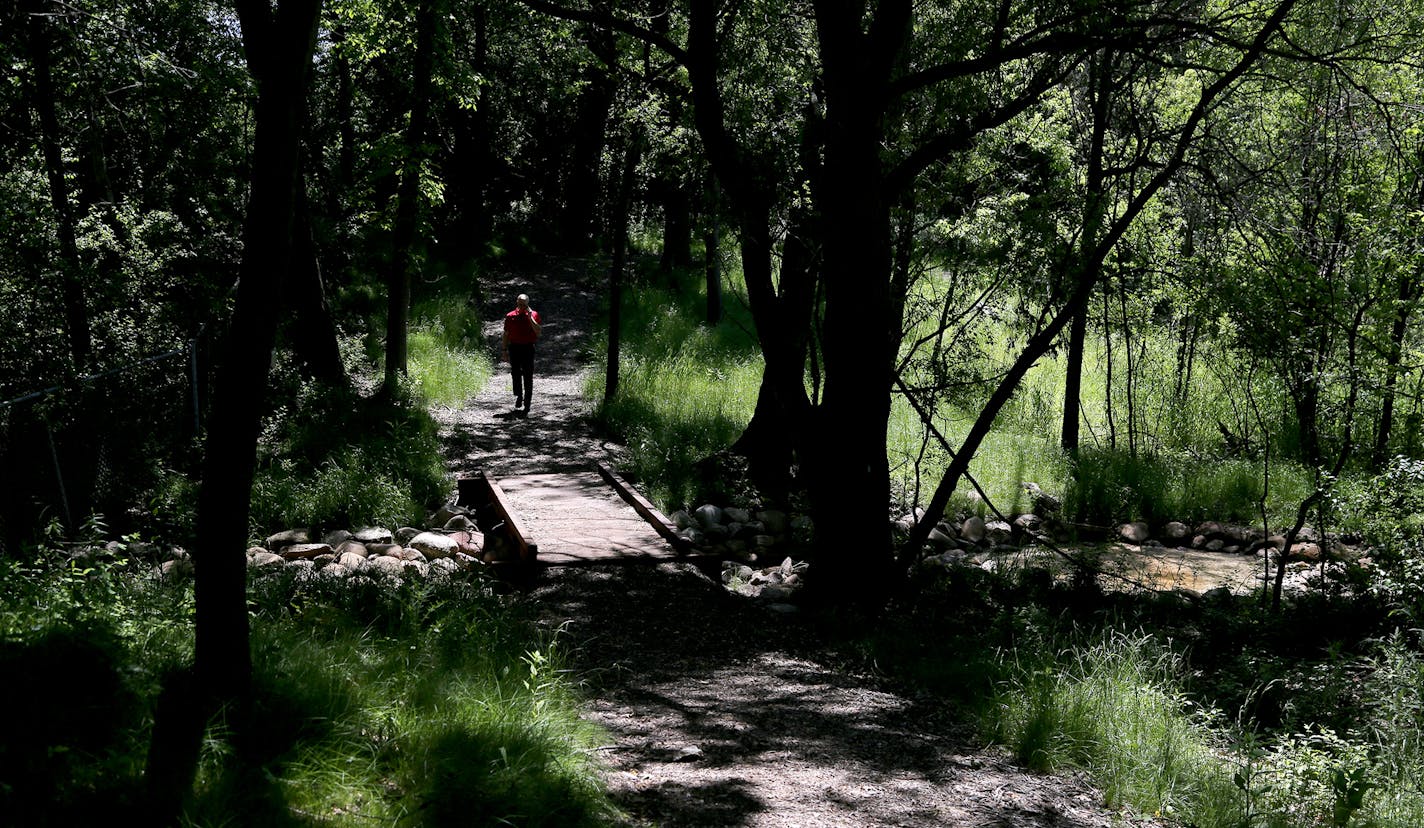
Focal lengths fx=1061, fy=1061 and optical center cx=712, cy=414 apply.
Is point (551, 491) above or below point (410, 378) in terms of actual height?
below

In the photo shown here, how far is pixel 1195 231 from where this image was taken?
46.8ft

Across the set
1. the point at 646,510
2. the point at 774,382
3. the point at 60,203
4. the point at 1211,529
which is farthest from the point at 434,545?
the point at 1211,529

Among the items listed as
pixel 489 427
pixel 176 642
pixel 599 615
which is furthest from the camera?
pixel 489 427

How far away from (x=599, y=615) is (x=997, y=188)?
7.51 meters

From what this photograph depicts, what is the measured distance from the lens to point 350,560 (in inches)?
378

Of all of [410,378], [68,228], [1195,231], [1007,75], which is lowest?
[410,378]

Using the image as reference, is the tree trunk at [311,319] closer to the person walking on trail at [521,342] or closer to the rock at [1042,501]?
the person walking on trail at [521,342]

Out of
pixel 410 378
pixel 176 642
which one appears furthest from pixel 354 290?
pixel 176 642

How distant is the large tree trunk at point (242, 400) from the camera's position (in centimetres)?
405

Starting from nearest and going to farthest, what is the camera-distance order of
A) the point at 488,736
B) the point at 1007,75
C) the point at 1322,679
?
1. the point at 488,736
2. the point at 1322,679
3. the point at 1007,75

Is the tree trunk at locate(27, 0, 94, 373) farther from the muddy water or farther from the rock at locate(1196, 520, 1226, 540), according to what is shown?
the rock at locate(1196, 520, 1226, 540)

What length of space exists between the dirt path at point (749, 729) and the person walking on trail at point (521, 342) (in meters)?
7.96

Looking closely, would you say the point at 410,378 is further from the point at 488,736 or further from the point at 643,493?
the point at 488,736

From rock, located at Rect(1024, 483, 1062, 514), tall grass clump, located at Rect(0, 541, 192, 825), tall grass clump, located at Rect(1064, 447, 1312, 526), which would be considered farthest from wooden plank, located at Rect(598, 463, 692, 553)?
tall grass clump, located at Rect(1064, 447, 1312, 526)
